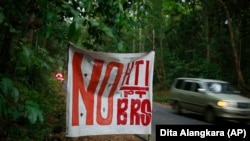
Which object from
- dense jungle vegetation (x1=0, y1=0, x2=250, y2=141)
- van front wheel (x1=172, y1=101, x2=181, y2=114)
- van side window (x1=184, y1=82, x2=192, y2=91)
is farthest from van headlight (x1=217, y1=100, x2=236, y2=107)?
dense jungle vegetation (x1=0, y1=0, x2=250, y2=141)

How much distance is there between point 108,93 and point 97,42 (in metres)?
1.44

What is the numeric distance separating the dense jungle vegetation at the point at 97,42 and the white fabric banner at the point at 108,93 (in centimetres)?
28

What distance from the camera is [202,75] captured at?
99.7 feet

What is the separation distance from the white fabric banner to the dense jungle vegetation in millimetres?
282

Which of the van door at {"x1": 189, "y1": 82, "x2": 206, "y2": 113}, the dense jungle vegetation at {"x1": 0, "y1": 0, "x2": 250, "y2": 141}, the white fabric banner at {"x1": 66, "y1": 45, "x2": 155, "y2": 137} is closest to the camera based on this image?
the dense jungle vegetation at {"x1": 0, "y1": 0, "x2": 250, "y2": 141}

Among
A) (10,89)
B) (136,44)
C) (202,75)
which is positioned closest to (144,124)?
(10,89)

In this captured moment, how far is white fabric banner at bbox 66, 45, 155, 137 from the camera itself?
187 inches

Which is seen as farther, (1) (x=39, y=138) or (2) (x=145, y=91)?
(1) (x=39, y=138)

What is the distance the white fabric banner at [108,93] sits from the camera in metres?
4.76

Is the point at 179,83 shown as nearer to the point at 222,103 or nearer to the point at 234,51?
the point at 222,103

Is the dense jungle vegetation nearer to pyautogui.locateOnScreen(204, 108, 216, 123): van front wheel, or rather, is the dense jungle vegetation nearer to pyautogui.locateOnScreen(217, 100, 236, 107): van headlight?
pyautogui.locateOnScreen(217, 100, 236, 107): van headlight

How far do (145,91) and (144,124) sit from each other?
46 centimetres

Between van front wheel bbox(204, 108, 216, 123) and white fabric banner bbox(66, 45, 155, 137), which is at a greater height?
white fabric banner bbox(66, 45, 155, 137)

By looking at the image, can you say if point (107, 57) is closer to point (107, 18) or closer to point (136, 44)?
point (107, 18)
